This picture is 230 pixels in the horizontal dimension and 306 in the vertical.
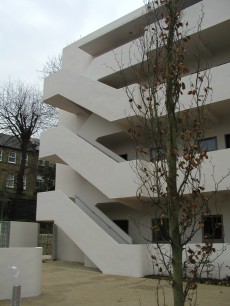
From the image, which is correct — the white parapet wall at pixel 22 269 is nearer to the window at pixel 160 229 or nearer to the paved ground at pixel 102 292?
the paved ground at pixel 102 292

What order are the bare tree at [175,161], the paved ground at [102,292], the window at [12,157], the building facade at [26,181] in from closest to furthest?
the bare tree at [175,161] → the paved ground at [102,292] → the building facade at [26,181] → the window at [12,157]

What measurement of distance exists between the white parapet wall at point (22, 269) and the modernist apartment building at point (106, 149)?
545cm

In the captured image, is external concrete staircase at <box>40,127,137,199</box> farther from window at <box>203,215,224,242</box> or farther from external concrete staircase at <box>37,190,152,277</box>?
window at <box>203,215,224,242</box>

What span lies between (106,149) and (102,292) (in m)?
8.87

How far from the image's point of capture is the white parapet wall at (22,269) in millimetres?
9703

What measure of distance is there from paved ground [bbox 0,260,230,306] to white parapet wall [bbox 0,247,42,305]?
258 mm

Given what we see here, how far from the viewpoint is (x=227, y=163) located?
14.2m

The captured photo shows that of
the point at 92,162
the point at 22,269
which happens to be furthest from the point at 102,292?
the point at 92,162

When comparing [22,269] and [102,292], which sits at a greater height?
[22,269]

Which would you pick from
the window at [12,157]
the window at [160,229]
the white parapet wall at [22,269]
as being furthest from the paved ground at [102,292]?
the window at [12,157]

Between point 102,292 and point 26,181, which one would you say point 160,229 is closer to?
point 102,292

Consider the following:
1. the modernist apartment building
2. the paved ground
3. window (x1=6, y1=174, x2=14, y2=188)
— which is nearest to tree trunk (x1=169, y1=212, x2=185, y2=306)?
the paved ground

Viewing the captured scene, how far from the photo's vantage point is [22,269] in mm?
10062

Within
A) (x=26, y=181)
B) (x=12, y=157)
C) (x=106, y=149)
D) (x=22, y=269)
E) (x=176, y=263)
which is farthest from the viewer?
(x=12, y=157)
